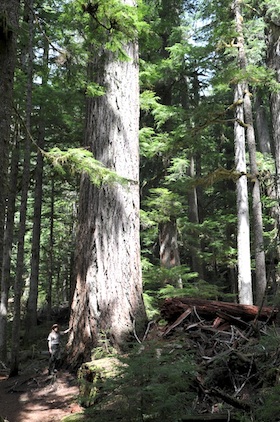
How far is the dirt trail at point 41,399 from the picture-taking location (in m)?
5.43

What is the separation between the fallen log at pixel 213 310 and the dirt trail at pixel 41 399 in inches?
74.1

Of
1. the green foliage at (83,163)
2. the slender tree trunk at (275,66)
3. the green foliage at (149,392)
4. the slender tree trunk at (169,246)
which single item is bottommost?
the green foliage at (149,392)

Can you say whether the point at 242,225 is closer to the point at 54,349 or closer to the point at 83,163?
the point at 54,349

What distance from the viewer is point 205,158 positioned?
19.3 meters

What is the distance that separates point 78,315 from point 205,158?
14.5 metres

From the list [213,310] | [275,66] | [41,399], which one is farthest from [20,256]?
[275,66]

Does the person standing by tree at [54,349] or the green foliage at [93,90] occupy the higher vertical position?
the green foliage at [93,90]

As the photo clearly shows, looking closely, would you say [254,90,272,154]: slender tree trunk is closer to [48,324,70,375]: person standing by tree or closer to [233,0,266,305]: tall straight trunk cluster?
[233,0,266,305]: tall straight trunk cluster

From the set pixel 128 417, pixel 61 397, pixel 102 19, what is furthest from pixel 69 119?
pixel 128 417

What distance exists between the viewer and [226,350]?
466 cm

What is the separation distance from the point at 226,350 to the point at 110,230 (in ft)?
9.22

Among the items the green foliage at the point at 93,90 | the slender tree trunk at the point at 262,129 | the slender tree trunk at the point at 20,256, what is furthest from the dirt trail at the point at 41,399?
the slender tree trunk at the point at 262,129

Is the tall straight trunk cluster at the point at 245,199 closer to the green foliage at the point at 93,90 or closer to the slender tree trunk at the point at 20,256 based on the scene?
the slender tree trunk at the point at 20,256

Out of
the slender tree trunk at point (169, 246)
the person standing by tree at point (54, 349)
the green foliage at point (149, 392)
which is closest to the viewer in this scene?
the green foliage at point (149, 392)
